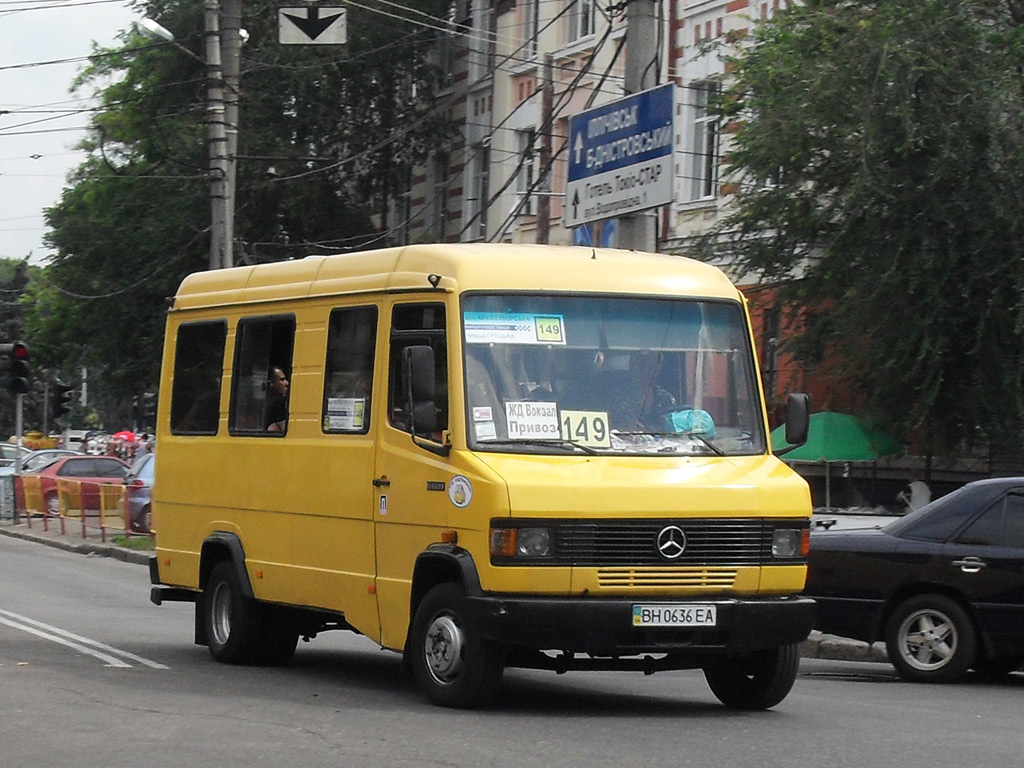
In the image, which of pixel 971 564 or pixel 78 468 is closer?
pixel 971 564

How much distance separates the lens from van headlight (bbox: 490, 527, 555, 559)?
9508mm

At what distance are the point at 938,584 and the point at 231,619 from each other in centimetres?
486

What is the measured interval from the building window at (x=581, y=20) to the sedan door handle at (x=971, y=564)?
2256 cm

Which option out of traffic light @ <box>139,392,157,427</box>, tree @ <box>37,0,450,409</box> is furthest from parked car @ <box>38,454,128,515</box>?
tree @ <box>37,0,450,409</box>

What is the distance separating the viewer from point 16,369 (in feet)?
111

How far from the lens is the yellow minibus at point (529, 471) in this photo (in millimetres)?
9586

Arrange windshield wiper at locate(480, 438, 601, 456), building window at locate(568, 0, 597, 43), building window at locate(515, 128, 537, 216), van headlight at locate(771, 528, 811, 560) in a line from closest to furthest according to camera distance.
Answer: windshield wiper at locate(480, 438, 601, 456) → van headlight at locate(771, 528, 811, 560) → building window at locate(568, 0, 597, 43) → building window at locate(515, 128, 537, 216)

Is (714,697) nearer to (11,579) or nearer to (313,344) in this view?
(313,344)

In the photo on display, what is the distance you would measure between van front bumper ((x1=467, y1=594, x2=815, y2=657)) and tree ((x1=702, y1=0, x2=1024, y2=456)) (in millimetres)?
12176

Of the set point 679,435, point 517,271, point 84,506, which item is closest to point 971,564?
point 679,435

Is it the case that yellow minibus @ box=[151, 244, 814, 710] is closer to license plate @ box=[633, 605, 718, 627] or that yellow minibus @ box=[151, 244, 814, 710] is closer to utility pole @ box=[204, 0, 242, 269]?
license plate @ box=[633, 605, 718, 627]

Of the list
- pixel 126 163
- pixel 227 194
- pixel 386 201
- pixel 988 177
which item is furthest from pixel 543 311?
pixel 126 163

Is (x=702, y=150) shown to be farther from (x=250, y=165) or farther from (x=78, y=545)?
(x=250, y=165)

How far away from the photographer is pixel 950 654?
43.2ft
